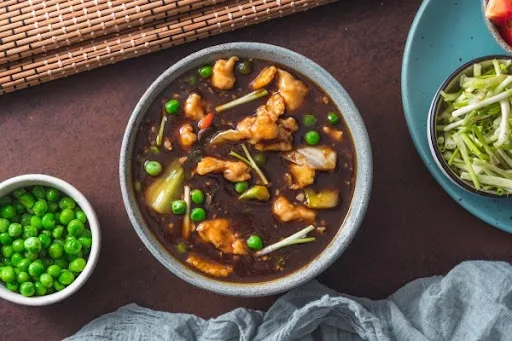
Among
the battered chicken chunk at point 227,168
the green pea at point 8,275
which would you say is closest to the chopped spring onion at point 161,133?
the battered chicken chunk at point 227,168

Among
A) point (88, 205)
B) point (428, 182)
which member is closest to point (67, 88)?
point (88, 205)

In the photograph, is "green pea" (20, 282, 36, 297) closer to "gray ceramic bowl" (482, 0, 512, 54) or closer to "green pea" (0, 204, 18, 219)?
"green pea" (0, 204, 18, 219)

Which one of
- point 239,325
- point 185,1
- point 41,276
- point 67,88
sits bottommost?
point 239,325

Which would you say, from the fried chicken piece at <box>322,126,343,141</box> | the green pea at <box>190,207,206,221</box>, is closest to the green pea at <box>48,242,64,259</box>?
the green pea at <box>190,207,206,221</box>

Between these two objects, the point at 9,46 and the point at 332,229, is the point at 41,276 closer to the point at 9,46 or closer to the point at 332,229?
the point at 9,46

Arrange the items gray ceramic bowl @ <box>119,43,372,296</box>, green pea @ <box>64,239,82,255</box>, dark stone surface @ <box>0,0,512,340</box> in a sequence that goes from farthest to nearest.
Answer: dark stone surface @ <box>0,0,512,340</box> → green pea @ <box>64,239,82,255</box> → gray ceramic bowl @ <box>119,43,372,296</box>

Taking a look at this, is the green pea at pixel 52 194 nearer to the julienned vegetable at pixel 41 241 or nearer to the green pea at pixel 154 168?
the julienned vegetable at pixel 41 241

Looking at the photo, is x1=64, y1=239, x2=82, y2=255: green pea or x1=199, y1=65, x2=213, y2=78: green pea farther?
x1=64, y1=239, x2=82, y2=255: green pea
